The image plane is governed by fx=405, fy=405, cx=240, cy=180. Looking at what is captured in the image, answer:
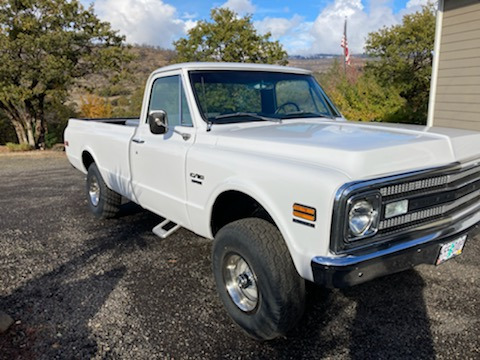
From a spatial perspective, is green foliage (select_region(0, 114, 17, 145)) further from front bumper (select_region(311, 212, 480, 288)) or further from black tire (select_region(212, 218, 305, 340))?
front bumper (select_region(311, 212, 480, 288))

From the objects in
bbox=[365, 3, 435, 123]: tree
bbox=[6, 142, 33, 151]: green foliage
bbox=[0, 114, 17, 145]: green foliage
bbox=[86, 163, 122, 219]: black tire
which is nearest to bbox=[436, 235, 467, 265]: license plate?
bbox=[86, 163, 122, 219]: black tire

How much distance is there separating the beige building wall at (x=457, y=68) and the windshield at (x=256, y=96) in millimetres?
4031

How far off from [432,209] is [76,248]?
364 cm

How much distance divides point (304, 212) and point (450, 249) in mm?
1100

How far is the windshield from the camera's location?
3637mm

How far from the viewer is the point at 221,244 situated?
9.61 feet

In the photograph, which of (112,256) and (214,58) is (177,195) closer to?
(112,256)

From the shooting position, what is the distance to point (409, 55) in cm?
1384

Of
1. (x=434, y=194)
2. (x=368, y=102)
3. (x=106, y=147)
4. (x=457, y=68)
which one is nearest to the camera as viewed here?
(x=434, y=194)

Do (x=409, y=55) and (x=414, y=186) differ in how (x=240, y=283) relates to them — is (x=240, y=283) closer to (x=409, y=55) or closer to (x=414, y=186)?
(x=414, y=186)

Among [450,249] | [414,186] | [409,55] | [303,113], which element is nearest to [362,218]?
[414,186]

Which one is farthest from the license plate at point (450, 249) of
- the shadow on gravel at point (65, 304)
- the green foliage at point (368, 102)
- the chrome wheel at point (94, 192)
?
the green foliage at point (368, 102)

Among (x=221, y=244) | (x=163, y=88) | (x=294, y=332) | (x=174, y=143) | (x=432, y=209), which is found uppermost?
(x=163, y=88)

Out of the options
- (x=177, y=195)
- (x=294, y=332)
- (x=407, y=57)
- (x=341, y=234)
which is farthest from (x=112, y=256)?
(x=407, y=57)
